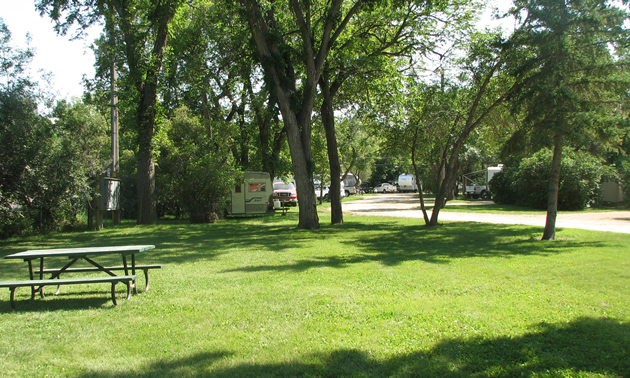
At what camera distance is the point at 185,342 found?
4750 mm

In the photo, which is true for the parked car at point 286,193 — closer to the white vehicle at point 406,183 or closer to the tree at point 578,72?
the tree at point 578,72

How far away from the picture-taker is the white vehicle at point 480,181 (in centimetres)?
4115

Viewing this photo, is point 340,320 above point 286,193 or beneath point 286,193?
beneath

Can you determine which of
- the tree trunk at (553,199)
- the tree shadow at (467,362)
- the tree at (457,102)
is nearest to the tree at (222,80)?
the tree at (457,102)

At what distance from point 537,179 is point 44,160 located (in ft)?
86.7

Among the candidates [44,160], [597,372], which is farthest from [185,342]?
[44,160]

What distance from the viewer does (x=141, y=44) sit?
683 inches

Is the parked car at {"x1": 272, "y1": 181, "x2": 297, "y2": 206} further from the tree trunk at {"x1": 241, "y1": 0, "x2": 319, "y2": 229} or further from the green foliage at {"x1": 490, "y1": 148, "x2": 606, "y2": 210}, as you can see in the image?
the tree trunk at {"x1": 241, "y1": 0, "x2": 319, "y2": 229}

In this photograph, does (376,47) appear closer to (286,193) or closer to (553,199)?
(553,199)

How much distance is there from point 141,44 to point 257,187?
9705 millimetres

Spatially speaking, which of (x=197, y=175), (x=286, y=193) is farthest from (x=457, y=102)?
(x=286, y=193)

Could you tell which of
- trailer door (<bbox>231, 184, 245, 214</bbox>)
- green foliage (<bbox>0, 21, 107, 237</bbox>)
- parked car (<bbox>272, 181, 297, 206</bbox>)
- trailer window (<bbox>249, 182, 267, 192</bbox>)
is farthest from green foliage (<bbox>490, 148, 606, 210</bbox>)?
green foliage (<bbox>0, 21, 107, 237</bbox>)

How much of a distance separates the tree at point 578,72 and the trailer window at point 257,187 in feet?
48.8

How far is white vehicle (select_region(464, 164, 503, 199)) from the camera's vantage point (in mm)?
41150
